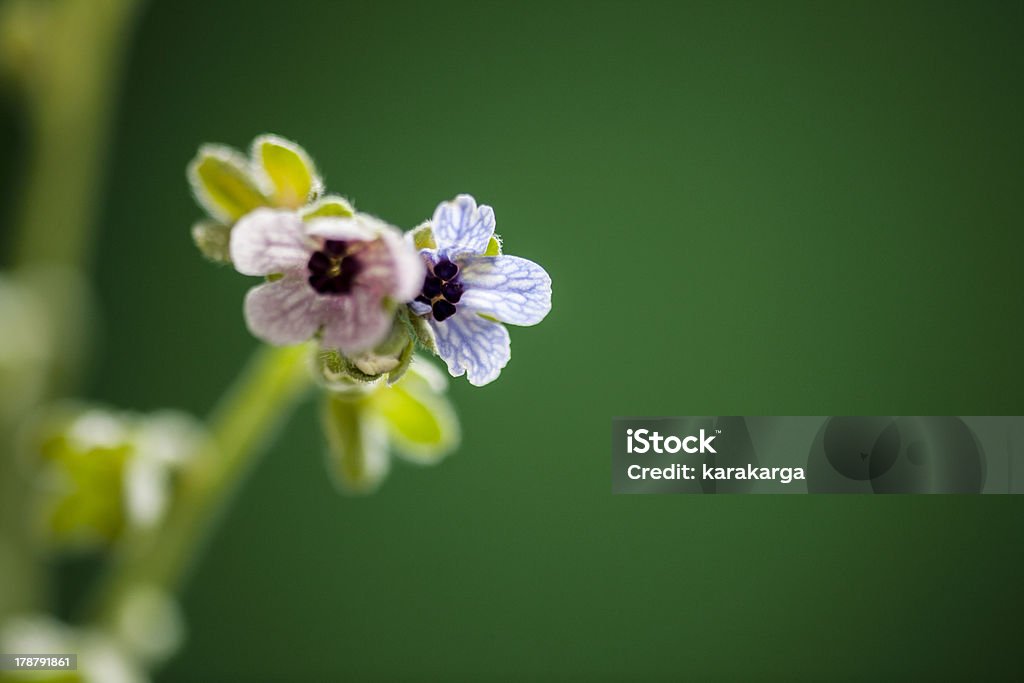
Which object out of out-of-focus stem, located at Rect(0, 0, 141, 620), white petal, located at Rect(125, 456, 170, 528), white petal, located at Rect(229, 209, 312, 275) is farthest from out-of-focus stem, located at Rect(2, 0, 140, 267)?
white petal, located at Rect(229, 209, 312, 275)

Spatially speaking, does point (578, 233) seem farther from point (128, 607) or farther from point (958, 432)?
point (128, 607)

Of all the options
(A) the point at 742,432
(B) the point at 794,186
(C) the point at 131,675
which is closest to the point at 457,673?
(A) the point at 742,432

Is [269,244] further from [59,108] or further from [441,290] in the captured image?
[59,108]

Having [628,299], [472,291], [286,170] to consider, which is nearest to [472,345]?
[472,291]

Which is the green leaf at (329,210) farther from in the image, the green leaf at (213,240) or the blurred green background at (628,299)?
the blurred green background at (628,299)

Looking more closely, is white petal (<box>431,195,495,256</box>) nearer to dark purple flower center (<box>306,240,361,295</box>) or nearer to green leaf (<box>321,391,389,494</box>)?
dark purple flower center (<box>306,240,361,295</box>)

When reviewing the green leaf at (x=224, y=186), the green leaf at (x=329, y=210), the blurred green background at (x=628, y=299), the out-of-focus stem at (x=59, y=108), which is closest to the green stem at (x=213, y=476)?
the green leaf at (x=224, y=186)
